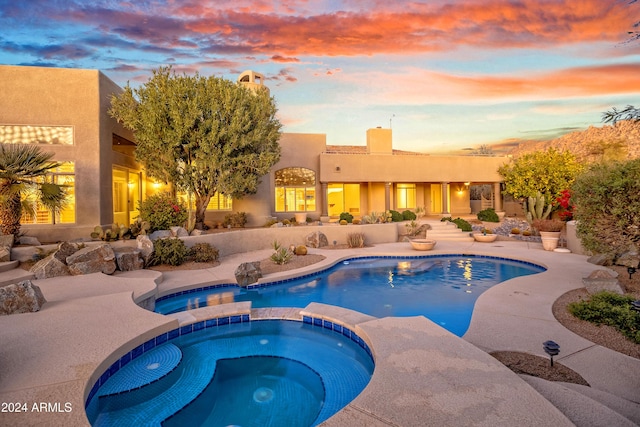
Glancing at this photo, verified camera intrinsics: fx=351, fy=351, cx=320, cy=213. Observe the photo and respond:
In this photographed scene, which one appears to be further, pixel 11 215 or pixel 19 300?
pixel 11 215

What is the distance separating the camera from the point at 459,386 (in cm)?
363

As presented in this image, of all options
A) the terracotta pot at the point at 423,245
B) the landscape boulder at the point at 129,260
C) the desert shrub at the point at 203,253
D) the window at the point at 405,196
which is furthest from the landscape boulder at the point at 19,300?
the window at the point at 405,196

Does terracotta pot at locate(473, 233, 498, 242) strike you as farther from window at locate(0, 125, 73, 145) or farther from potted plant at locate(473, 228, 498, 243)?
window at locate(0, 125, 73, 145)

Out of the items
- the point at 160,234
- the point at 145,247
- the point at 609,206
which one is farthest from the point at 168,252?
the point at 609,206

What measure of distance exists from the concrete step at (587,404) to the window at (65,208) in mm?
15073

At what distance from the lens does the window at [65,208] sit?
13.0 meters

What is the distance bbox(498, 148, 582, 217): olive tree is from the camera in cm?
2311

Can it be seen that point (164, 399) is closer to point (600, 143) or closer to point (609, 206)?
point (609, 206)

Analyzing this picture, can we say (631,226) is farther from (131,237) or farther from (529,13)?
(131,237)

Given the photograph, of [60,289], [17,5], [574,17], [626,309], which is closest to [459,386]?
[626,309]

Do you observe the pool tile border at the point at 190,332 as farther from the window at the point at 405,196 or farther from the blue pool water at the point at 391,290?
the window at the point at 405,196

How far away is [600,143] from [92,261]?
1930 inches

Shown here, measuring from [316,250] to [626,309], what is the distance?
35.2ft

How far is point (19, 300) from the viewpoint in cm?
625
